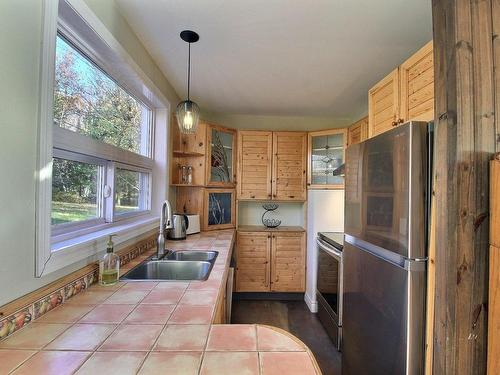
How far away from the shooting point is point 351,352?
1688 millimetres

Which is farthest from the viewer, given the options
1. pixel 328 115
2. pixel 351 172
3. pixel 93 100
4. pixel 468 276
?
pixel 328 115

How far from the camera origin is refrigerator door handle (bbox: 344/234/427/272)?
1203 mm

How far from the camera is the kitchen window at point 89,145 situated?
1210 mm

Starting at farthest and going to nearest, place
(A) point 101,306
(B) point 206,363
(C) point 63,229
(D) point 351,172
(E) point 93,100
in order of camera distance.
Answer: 1. (D) point 351,172
2. (E) point 93,100
3. (C) point 63,229
4. (A) point 101,306
5. (B) point 206,363

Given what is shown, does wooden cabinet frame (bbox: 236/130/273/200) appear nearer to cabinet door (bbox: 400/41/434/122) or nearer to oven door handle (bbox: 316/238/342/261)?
oven door handle (bbox: 316/238/342/261)

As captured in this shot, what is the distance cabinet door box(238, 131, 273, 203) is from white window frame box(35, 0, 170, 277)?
3.86 feet

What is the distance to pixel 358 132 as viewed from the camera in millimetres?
2805

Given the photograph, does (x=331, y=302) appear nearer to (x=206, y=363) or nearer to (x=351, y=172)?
(x=351, y=172)

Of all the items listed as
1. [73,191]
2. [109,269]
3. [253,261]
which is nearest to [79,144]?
[73,191]

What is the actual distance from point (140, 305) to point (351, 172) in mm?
1434

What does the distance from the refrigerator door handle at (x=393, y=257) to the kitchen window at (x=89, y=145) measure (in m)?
1.55

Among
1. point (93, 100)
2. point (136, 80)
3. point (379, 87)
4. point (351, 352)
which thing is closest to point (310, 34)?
point (379, 87)

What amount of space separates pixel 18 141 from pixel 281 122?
306cm

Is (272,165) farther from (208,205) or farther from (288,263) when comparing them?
(288,263)
